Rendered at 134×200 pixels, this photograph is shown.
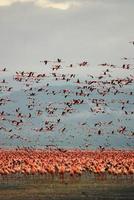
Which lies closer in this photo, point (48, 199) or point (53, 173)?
point (48, 199)

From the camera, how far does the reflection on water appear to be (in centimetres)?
6800

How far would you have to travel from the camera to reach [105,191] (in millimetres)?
73562

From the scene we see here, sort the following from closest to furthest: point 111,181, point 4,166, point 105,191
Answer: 1. point 105,191
2. point 111,181
3. point 4,166

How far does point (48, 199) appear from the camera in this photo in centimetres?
6569

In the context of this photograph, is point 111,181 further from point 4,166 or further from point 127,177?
point 4,166

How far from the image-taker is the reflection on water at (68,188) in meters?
68.0

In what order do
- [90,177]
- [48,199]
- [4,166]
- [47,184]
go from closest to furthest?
[48,199]
[47,184]
[90,177]
[4,166]

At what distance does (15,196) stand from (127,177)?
1311 inches

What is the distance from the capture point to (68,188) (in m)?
78.2

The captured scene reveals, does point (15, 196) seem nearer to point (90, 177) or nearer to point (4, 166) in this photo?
point (90, 177)

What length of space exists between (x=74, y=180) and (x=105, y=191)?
19002mm

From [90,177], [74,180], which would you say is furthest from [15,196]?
[90,177]

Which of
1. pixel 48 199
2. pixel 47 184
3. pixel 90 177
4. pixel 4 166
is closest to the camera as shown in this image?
pixel 48 199

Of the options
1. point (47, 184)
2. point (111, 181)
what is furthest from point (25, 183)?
point (111, 181)
